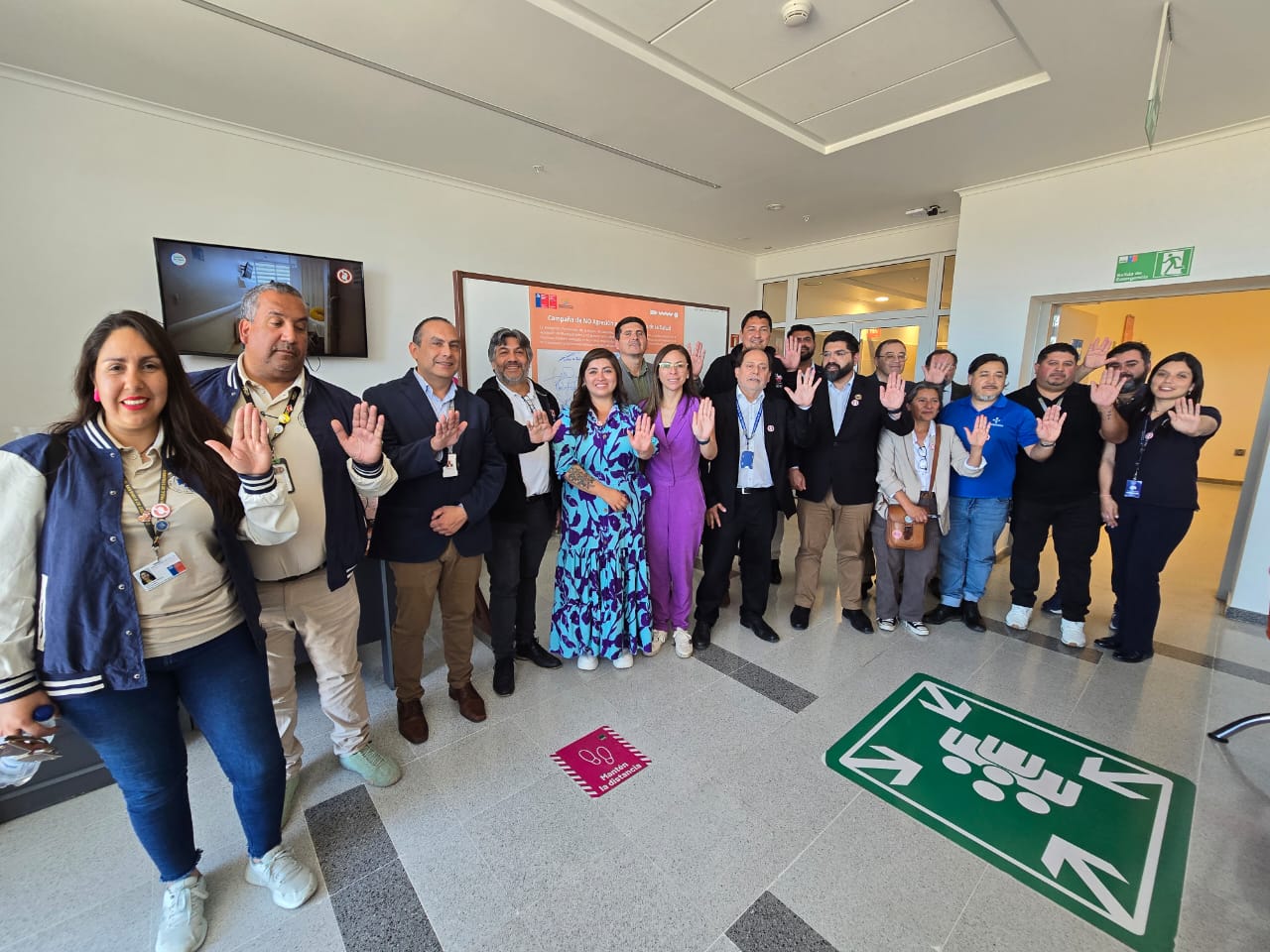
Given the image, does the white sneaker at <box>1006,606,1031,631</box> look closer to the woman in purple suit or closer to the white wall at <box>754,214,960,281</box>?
the woman in purple suit

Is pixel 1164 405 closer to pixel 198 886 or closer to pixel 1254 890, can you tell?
pixel 1254 890

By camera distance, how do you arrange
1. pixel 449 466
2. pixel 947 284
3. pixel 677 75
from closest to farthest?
1. pixel 449 466
2. pixel 677 75
3. pixel 947 284

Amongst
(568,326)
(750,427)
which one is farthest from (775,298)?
(750,427)

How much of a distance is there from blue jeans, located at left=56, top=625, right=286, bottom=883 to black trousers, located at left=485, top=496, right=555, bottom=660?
3.70 feet

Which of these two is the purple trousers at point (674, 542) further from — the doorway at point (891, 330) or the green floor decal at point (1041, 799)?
the doorway at point (891, 330)

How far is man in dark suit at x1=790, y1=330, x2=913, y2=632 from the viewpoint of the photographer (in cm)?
298

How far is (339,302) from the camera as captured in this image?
394 centimetres

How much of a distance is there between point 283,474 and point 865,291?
21.6 feet

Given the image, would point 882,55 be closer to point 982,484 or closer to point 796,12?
point 796,12

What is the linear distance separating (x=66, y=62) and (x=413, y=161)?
1.84m

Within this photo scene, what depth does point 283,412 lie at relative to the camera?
154 cm

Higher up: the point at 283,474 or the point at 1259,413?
the point at 1259,413

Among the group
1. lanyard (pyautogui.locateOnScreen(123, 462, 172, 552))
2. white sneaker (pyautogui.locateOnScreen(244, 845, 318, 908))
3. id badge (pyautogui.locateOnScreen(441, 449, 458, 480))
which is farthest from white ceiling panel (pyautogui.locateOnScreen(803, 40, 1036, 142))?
white sneaker (pyautogui.locateOnScreen(244, 845, 318, 908))

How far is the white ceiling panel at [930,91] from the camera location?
2.76 metres
